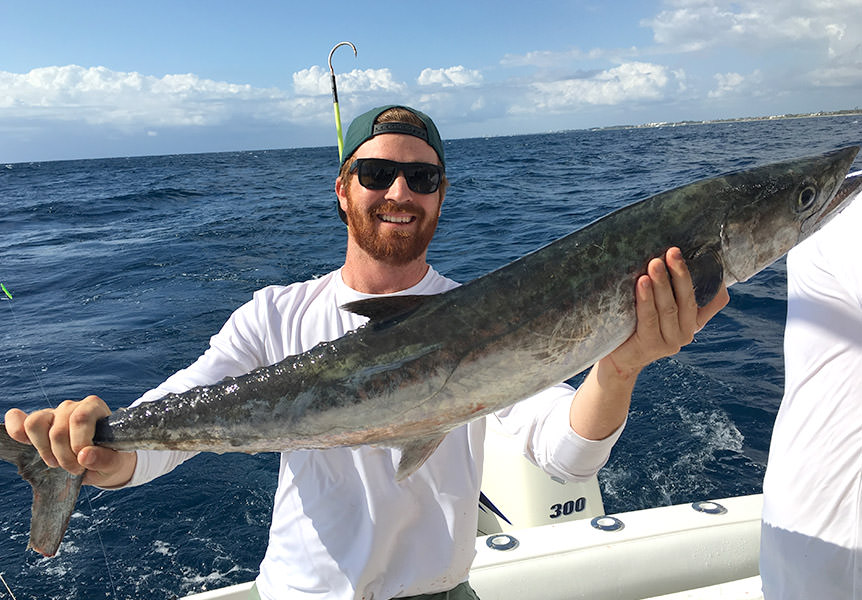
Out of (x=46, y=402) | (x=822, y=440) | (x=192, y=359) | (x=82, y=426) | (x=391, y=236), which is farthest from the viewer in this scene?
(x=192, y=359)

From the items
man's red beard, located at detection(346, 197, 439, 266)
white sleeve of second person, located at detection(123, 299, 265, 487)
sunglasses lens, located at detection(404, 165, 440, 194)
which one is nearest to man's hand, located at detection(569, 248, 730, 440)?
man's red beard, located at detection(346, 197, 439, 266)

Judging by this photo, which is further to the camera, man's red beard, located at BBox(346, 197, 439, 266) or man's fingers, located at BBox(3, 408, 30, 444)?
man's red beard, located at BBox(346, 197, 439, 266)

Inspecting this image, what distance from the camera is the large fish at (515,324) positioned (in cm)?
201

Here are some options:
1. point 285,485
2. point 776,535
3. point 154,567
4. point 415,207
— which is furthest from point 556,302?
point 154,567

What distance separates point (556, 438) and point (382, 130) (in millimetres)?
1577

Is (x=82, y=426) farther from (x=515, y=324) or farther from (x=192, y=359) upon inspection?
(x=192, y=359)

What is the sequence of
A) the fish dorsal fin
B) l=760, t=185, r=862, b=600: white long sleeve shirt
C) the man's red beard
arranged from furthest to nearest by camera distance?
the man's red beard → the fish dorsal fin → l=760, t=185, r=862, b=600: white long sleeve shirt

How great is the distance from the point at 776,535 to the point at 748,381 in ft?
22.1

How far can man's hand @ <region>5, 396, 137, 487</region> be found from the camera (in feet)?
7.10

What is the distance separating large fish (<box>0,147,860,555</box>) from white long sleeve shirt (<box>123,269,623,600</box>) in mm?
278

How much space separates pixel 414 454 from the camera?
2104mm

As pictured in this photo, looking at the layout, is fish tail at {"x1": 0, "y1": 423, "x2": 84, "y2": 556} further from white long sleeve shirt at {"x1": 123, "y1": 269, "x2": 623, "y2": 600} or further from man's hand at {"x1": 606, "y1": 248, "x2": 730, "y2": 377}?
man's hand at {"x1": 606, "y1": 248, "x2": 730, "y2": 377}

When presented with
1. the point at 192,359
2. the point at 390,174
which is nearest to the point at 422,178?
the point at 390,174

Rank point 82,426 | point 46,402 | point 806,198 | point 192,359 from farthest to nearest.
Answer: point 192,359 < point 46,402 < point 82,426 < point 806,198
